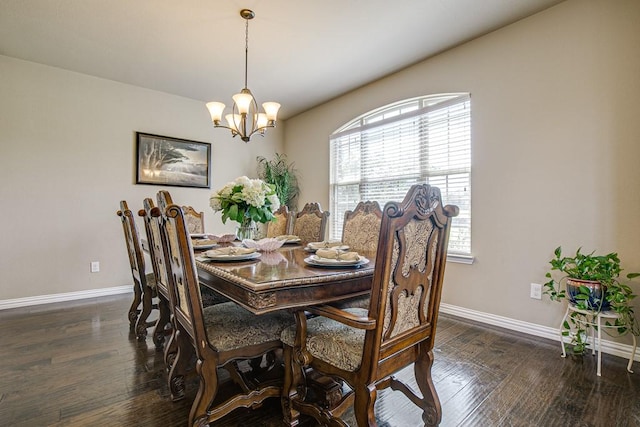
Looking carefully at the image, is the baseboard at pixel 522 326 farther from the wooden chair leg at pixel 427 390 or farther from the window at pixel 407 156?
the wooden chair leg at pixel 427 390

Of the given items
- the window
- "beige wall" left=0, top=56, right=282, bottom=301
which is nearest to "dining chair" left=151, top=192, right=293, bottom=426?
the window

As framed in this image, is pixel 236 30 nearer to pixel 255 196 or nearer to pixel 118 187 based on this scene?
pixel 255 196

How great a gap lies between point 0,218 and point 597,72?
5731mm

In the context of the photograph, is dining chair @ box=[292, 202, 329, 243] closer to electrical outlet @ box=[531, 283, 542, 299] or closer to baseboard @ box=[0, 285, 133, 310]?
electrical outlet @ box=[531, 283, 542, 299]

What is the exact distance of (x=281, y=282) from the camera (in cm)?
117

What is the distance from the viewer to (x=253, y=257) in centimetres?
170

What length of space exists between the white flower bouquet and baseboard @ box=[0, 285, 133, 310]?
2.85m

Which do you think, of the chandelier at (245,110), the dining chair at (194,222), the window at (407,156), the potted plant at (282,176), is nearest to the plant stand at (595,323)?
the window at (407,156)

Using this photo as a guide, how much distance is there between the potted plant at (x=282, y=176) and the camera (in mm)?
4926

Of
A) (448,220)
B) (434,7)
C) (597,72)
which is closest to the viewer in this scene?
(448,220)

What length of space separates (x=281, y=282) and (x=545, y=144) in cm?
256

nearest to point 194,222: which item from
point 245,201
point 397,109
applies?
point 245,201

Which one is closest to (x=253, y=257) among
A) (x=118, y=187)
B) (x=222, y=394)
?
(x=222, y=394)

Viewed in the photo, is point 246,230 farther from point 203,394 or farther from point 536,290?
point 536,290
